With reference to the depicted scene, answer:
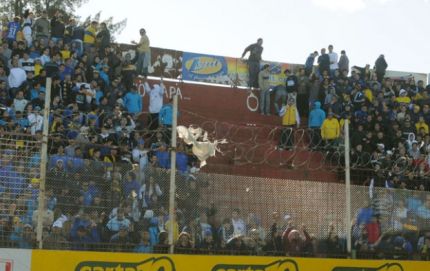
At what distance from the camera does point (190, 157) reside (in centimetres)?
1252

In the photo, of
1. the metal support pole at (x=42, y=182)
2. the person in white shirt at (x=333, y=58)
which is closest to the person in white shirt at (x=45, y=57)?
the metal support pole at (x=42, y=182)

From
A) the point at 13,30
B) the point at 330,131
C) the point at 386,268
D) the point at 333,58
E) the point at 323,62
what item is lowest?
the point at 386,268

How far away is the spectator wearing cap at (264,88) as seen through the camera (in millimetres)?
23156

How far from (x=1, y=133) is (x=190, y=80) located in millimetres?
13789

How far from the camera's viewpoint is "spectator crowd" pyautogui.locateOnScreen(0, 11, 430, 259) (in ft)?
35.4

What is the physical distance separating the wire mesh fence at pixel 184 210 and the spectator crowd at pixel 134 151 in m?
0.02

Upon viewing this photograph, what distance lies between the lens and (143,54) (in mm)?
22531

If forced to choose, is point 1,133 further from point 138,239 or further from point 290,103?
point 290,103

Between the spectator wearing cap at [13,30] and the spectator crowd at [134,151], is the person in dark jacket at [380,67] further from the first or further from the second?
the spectator wearing cap at [13,30]

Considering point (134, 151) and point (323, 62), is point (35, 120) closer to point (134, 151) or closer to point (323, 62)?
point (134, 151)

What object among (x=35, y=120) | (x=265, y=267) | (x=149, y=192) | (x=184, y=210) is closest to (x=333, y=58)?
(x=35, y=120)

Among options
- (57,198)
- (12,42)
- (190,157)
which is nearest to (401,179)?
(190,157)

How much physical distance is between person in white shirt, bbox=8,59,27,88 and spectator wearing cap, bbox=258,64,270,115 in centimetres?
767

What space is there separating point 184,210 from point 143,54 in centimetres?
1154
